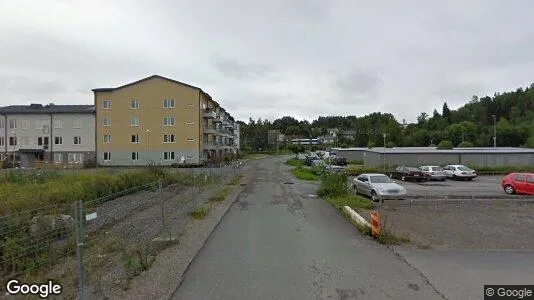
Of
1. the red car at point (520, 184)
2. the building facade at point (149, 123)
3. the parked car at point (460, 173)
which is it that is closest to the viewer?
the red car at point (520, 184)

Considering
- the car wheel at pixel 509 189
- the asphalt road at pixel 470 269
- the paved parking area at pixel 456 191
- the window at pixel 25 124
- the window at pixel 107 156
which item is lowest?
the paved parking area at pixel 456 191

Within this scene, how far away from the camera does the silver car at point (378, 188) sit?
1882cm

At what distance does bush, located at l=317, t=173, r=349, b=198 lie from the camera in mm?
20312

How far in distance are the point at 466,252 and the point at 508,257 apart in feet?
2.90

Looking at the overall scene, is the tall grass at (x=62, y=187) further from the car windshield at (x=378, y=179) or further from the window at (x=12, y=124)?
the window at (x=12, y=124)

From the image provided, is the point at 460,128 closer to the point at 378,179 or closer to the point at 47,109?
the point at 378,179

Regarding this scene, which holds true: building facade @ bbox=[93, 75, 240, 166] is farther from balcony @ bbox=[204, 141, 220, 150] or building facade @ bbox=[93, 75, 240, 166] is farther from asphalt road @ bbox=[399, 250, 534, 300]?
asphalt road @ bbox=[399, 250, 534, 300]

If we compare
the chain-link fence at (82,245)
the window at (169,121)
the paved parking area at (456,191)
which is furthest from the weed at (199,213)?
the window at (169,121)

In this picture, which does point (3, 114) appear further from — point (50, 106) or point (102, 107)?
point (102, 107)

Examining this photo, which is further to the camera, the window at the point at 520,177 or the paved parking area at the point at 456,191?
the window at the point at 520,177

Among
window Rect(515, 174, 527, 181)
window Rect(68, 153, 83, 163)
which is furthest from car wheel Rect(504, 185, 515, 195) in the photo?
window Rect(68, 153, 83, 163)

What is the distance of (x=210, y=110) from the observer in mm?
63312

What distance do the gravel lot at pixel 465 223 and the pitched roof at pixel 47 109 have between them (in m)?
56.7

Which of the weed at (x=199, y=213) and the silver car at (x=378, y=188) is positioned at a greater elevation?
the silver car at (x=378, y=188)
